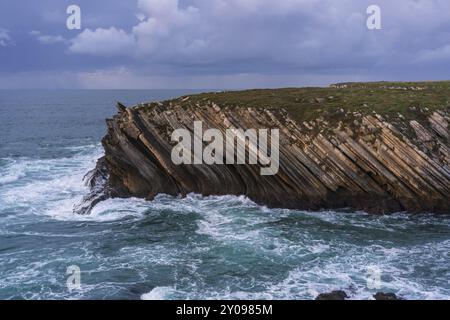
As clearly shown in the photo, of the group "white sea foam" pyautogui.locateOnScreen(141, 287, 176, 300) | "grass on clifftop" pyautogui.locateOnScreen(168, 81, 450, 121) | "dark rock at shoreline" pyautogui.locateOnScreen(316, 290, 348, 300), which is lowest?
"white sea foam" pyautogui.locateOnScreen(141, 287, 176, 300)

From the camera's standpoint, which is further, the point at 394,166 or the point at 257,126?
the point at 257,126

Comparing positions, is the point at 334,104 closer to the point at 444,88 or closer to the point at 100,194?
the point at 444,88

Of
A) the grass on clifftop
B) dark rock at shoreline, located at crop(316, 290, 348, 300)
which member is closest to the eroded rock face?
the grass on clifftop

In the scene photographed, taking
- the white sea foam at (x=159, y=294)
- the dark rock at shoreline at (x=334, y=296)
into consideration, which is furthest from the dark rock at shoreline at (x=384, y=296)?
the white sea foam at (x=159, y=294)

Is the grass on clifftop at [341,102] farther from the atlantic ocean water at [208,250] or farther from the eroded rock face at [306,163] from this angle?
the atlantic ocean water at [208,250]

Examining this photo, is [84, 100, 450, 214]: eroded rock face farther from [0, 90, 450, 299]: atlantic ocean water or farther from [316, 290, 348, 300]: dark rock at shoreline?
[316, 290, 348, 300]: dark rock at shoreline
